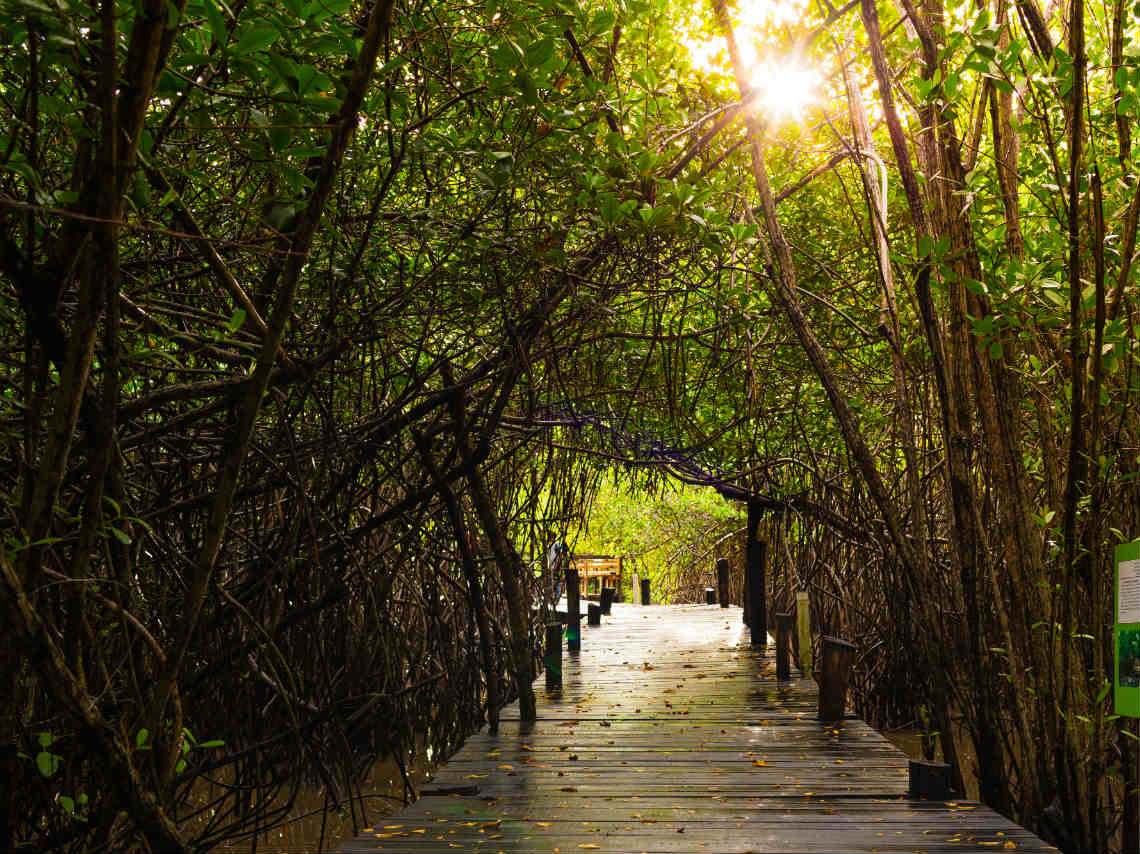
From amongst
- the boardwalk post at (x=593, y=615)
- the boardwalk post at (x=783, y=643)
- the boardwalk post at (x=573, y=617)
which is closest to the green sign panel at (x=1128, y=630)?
the boardwalk post at (x=783, y=643)

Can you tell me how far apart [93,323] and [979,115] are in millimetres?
3187

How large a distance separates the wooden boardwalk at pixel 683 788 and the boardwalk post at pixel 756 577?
6.11ft

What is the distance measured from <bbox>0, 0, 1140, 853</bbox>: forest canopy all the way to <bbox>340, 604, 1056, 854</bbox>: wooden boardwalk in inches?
18.5

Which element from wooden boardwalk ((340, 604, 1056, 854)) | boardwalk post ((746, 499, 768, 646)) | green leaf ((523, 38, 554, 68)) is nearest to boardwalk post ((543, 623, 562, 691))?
wooden boardwalk ((340, 604, 1056, 854))

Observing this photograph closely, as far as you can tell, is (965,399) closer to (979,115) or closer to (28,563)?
(979,115)

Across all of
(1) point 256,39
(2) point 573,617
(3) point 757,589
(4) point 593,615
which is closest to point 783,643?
(3) point 757,589

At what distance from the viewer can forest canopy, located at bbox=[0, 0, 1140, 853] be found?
6.51 feet

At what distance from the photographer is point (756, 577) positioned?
8.27m

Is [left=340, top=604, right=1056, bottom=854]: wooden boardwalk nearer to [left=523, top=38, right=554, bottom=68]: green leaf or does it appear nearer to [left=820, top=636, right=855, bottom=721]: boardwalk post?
[left=820, top=636, right=855, bottom=721]: boardwalk post

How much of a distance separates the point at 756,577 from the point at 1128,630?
6.51m

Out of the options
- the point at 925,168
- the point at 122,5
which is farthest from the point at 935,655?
the point at 122,5

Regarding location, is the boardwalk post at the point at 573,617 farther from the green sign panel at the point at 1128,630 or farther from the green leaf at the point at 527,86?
the green sign panel at the point at 1128,630

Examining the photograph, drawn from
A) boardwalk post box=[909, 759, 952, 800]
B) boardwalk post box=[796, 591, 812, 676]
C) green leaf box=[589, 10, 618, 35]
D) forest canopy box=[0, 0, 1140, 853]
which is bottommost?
boardwalk post box=[909, 759, 952, 800]

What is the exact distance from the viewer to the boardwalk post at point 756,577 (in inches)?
325
